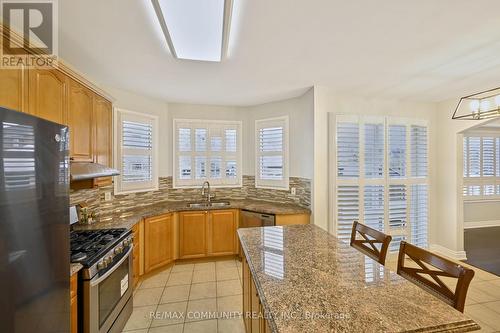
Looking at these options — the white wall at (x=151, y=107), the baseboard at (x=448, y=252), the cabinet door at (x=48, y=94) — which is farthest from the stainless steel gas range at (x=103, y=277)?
the baseboard at (x=448, y=252)

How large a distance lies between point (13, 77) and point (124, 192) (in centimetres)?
207

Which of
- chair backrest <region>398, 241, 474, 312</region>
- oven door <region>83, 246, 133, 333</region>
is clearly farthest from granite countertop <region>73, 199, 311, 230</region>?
chair backrest <region>398, 241, 474, 312</region>

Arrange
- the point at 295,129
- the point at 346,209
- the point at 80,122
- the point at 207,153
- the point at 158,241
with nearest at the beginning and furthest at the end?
the point at 80,122, the point at 158,241, the point at 346,209, the point at 295,129, the point at 207,153

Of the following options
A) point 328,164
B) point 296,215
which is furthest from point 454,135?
point 296,215

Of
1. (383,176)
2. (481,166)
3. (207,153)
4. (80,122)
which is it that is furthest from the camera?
(481,166)

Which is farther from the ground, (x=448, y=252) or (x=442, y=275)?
(x=442, y=275)

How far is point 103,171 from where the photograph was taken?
2227 millimetres

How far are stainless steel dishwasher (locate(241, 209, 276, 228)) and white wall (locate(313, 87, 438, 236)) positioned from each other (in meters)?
0.66

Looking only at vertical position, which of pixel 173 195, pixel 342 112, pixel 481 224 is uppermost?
pixel 342 112

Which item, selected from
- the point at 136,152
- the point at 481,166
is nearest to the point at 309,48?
the point at 136,152

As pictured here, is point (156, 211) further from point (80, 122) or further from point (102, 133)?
point (80, 122)

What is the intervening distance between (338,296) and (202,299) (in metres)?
2.06

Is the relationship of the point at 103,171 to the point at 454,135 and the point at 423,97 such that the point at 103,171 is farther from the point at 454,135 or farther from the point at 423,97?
the point at 454,135

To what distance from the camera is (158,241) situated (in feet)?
10.3
